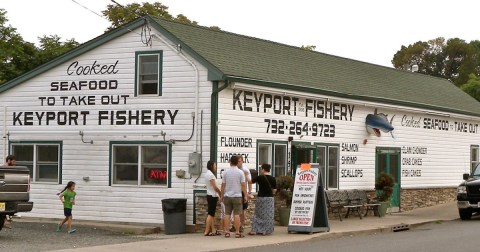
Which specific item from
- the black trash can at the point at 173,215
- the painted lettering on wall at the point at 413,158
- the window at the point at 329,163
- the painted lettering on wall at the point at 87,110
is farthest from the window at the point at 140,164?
the painted lettering on wall at the point at 413,158

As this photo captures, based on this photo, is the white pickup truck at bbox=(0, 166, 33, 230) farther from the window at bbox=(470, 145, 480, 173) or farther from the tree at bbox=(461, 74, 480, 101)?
the tree at bbox=(461, 74, 480, 101)

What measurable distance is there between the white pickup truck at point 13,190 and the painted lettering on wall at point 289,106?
5516 millimetres

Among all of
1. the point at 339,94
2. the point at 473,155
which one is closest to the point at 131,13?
the point at 473,155

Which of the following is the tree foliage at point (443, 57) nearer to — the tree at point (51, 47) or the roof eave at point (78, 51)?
the tree at point (51, 47)

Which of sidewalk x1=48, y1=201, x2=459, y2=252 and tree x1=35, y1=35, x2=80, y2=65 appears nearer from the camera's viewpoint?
sidewalk x1=48, y1=201, x2=459, y2=252

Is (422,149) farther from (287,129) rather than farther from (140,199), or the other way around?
(140,199)

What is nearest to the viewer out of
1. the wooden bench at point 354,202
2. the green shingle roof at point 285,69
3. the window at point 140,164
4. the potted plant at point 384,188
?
the window at point 140,164

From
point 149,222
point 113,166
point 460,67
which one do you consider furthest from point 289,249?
point 460,67

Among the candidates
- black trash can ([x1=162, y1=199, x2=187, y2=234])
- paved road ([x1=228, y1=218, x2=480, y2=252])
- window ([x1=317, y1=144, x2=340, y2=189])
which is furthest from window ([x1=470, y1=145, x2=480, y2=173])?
black trash can ([x1=162, y1=199, x2=187, y2=234])

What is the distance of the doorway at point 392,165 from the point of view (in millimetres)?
27062

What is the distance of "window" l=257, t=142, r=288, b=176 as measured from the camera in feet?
72.9

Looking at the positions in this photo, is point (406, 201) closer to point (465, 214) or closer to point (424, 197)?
point (424, 197)

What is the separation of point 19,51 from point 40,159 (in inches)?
991

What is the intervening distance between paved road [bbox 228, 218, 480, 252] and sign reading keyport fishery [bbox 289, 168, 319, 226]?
84 cm
